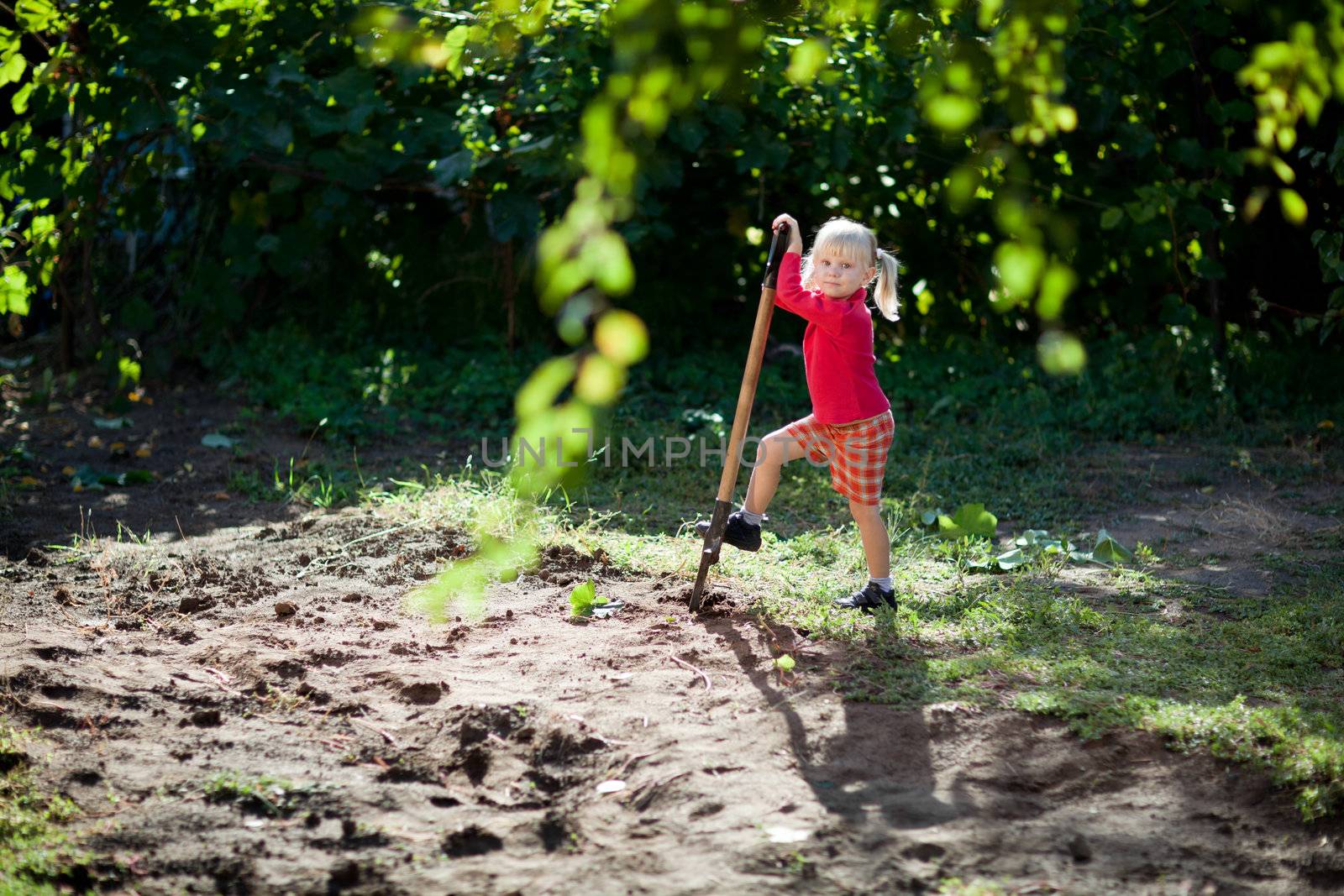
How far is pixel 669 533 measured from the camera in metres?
4.83

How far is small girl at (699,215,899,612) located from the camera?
148 inches

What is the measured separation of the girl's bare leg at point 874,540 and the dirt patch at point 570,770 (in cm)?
43

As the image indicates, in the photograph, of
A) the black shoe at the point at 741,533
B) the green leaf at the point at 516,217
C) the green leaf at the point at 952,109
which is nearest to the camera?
the green leaf at the point at 952,109

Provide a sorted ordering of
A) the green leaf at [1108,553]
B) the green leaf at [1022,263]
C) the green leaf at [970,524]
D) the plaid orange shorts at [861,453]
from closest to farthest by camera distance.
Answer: the green leaf at [1022,263] → the plaid orange shorts at [861,453] → the green leaf at [1108,553] → the green leaf at [970,524]

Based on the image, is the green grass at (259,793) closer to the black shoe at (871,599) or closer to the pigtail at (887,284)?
the black shoe at (871,599)

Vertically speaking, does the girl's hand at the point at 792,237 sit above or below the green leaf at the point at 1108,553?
above

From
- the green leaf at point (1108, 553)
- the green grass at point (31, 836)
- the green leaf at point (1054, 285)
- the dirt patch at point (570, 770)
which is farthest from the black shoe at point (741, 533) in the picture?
the green leaf at point (1054, 285)

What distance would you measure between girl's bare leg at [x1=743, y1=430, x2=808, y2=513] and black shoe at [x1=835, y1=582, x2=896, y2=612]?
16.8 inches

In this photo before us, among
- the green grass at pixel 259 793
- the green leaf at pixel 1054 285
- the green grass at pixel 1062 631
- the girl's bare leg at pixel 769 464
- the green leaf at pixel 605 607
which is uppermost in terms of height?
the green leaf at pixel 1054 285

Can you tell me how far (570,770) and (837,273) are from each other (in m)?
1.80

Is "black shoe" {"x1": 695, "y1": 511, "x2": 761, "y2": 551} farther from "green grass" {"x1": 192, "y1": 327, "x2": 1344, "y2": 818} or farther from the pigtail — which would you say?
the pigtail

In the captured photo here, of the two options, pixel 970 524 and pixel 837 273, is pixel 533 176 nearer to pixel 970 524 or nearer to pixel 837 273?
pixel 837 273

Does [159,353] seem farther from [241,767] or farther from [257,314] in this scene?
[241,767]

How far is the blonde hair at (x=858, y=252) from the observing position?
374cm
